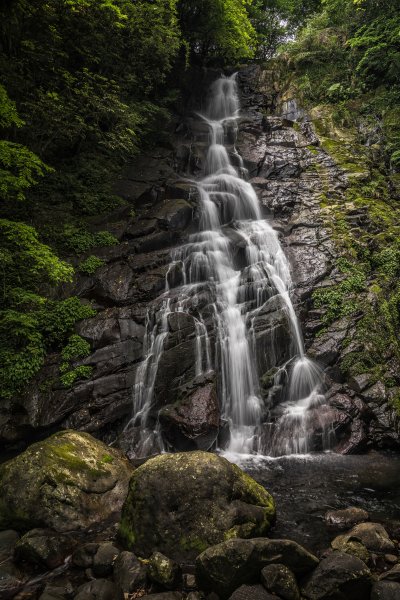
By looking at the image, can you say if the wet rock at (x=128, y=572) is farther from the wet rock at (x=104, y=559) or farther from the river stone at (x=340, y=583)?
the river stone at (x=340, y=583)

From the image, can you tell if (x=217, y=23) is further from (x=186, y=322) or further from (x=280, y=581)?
(x=280, y=581)

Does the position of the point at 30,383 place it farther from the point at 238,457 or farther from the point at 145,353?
the point at 238,457

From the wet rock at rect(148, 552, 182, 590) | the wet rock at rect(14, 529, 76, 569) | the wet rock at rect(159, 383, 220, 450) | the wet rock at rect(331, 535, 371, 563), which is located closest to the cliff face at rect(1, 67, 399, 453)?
the wet rock at rect(159, 383, 220, 450)

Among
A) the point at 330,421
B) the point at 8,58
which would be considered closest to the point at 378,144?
the point at 330,421

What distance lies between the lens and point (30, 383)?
30.0 feet

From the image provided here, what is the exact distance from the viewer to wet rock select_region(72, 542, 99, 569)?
14.5ft

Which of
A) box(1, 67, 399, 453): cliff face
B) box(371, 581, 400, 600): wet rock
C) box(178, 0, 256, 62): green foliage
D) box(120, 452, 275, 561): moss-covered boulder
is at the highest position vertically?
box(178, 0, 256, 62): green foliage

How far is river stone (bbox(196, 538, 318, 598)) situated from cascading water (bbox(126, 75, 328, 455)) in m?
4.49

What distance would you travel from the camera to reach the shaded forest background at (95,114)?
9422 millimetres

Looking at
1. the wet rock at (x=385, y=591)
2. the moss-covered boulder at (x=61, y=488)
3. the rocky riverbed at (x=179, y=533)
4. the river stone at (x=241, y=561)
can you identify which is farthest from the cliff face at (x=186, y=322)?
the wet rock at (x=385, y=591)

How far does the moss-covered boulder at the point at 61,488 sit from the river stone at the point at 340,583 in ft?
10.1

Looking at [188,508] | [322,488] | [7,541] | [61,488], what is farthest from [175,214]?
[7,541]

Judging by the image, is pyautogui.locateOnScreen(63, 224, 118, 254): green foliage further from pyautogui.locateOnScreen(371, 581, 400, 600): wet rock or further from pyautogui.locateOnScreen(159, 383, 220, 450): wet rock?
pyautogui.locateOnScreen(371, 581, 400, 600): wet rock

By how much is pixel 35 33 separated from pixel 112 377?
1049 cm
